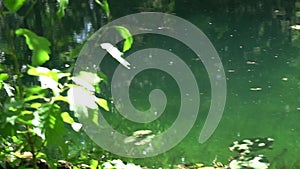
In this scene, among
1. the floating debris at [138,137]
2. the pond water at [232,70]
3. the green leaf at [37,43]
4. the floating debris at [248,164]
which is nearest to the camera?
the green leaf at [37,43]

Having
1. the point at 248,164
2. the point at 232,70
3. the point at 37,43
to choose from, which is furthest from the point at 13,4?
the point at 232,70

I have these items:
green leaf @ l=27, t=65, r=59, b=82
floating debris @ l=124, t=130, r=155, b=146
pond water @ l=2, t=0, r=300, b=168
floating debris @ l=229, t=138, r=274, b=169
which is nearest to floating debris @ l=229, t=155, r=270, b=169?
floating debris @ l=229, t=138, r=274, b=169

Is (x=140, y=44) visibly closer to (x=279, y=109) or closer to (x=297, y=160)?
(x=279, y=109)

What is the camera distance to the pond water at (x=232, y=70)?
3.15 metres

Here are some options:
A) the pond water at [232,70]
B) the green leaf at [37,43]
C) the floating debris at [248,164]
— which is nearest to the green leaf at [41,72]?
the green leaf at [37,43]

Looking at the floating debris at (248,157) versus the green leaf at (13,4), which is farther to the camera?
the floating debris at (248,157)

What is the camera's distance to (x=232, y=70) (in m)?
4.76

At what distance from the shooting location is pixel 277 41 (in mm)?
5711

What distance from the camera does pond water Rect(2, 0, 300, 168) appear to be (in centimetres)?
315

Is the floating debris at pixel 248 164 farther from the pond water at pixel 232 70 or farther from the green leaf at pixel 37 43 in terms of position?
the pond water at pixel 232 70

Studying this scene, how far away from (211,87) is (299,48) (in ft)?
5.31

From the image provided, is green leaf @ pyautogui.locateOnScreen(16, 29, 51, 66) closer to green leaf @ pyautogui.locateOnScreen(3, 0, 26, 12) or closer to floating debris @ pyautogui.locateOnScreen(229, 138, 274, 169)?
green leaf @ pyautogui.locateOnScreen(3, 0, 26, 12)

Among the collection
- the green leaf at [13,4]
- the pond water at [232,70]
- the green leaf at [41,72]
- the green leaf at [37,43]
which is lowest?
the pond water at [232,70]

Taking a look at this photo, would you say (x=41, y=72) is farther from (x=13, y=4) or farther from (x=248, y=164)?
(x=248, y=164)
